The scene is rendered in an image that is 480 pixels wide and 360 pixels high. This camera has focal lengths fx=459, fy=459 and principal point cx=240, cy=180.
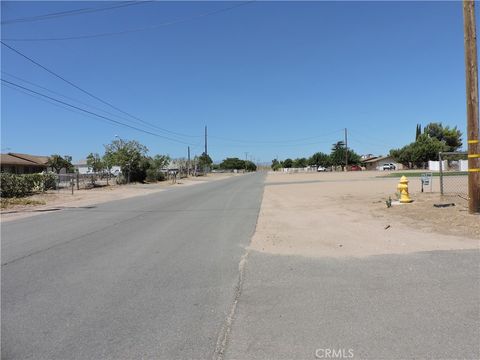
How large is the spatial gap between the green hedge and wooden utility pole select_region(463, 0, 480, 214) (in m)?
24.8

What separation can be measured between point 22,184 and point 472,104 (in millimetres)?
26383

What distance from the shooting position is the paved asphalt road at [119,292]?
4.20 metres

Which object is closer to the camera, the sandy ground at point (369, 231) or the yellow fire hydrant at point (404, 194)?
the sandy ground at point (369, 231)

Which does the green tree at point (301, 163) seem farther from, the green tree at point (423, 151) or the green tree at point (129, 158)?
the green tree at point (129, 158)

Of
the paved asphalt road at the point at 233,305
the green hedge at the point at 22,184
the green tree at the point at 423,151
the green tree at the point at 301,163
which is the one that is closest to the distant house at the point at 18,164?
the green hedge at the point at 22,184

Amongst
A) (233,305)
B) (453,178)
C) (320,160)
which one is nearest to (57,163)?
(453,178)

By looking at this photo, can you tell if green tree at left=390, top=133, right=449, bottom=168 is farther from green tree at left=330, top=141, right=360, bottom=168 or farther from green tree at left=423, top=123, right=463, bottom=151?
green tree at left=330, top=141, right=360, bottom=168

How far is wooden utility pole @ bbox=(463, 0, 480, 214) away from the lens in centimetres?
1148

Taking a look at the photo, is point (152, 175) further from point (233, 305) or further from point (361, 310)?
point (361, 310)

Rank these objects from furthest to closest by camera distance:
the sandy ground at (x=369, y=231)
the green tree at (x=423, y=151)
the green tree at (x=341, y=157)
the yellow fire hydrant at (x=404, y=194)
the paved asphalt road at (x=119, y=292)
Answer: the green tree at (x=341, y=157)
the green tree at (x=423, y=151)
the yellow fire hydrant at (x=404, y=194)
the sandy ground at (x=369, y=231)
the paved asphalt road at (x=119, y=292)

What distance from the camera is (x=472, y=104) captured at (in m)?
11.5

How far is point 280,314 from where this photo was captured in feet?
16.1
